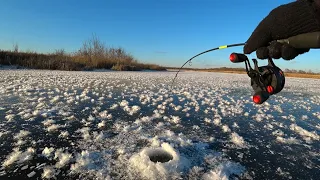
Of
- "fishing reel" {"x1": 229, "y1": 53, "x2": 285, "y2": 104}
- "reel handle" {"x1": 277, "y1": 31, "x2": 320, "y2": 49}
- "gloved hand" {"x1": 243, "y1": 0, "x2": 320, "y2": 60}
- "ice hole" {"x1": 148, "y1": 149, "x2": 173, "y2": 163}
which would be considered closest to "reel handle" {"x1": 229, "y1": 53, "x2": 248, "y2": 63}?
"fishing reel" {"x1": 229, "y1": 53, "x2": 285, "y2": 104}

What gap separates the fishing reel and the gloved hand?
0.81ft

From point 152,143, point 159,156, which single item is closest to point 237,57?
point 159,156

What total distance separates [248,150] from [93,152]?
1.52 metres

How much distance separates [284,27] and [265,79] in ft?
1.91

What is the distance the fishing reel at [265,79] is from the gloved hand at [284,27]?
246mm

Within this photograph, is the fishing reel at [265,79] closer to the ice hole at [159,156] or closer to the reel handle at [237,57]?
the reel handle at [237,57]

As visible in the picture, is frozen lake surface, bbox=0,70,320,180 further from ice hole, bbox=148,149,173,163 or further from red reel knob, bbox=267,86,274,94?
red reel knob, bbox=267,86,274,94

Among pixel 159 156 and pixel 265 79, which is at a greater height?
pixel 265 79

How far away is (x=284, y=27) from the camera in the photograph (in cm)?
146

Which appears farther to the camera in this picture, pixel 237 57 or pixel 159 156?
pixel 159 156

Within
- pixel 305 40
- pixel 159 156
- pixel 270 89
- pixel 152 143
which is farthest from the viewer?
pixel 152 143

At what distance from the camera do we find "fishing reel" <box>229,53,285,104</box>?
1883mm

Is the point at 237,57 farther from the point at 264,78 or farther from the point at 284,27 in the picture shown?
the point at 284,27

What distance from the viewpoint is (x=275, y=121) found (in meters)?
3.76
